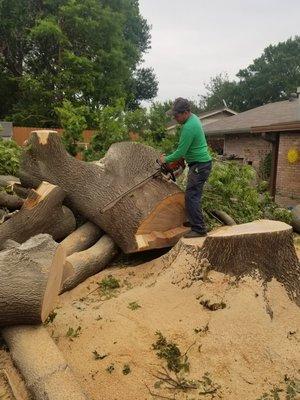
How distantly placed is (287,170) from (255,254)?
31.0ft

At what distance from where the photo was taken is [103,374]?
2.84m

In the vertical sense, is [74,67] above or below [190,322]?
above

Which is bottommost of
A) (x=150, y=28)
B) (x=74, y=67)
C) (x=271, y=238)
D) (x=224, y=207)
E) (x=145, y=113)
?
(x=224, y=207)

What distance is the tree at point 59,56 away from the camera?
24.7 m

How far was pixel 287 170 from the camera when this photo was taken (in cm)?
1247

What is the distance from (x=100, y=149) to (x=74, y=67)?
18798mm

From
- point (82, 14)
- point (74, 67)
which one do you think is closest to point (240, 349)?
point (74, 67)

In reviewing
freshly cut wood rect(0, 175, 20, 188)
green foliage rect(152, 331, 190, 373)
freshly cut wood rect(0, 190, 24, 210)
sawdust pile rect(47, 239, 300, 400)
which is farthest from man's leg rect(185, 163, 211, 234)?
freshly cut wood rect(0, 175, 20, 188)

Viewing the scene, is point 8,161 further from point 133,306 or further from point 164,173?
point 133,306

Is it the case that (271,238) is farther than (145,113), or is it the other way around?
(145,113)

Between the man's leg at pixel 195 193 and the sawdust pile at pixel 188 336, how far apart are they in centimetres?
80

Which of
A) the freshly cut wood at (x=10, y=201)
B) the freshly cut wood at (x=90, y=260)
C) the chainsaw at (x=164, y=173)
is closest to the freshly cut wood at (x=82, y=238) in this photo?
the freshly cut wood at (x=90, y=260)

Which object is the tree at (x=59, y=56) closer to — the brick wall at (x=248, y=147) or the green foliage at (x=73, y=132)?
the brick wall at (x=248, y=147)

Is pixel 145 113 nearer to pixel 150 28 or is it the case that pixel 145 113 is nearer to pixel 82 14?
pixel 82 14
